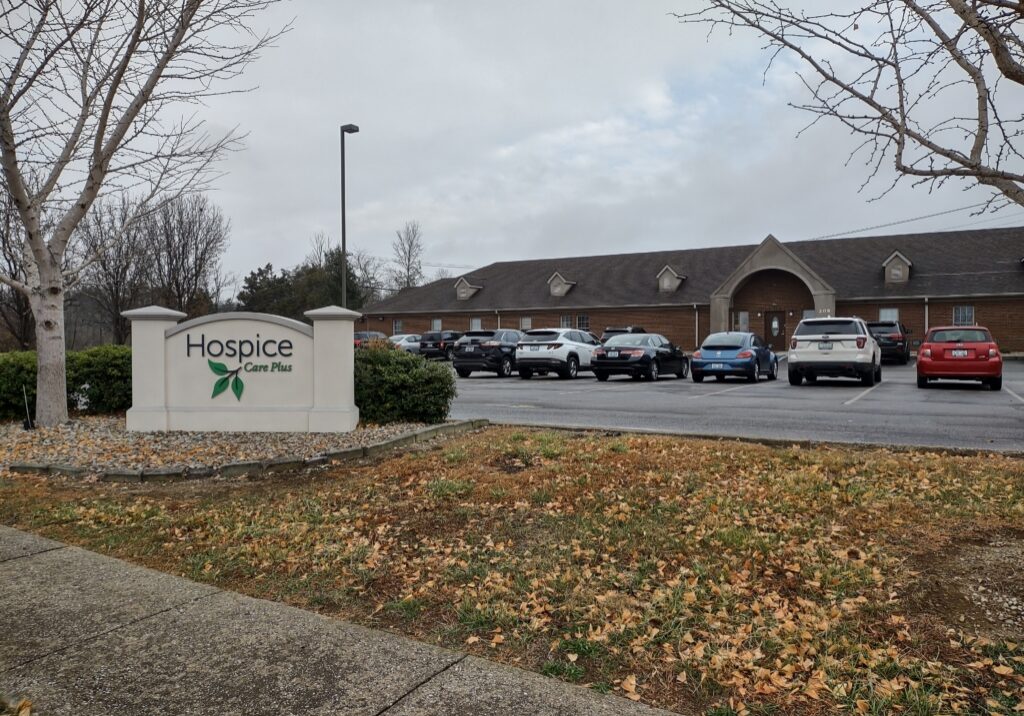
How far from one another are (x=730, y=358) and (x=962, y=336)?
220 inches

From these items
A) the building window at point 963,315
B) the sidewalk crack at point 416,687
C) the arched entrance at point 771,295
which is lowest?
the sidewalk crack at point 416,687

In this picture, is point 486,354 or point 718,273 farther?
point 718,273

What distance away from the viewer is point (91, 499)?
6406 mm

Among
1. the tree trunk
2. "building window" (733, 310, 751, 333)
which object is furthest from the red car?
"building window" (733, 310, 751, 333)

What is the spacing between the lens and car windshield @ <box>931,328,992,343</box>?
685 inches

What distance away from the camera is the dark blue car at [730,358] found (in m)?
20.0

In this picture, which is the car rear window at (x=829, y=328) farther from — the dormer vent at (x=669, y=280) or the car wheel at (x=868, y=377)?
the dormer vent at (x=669, y=280)

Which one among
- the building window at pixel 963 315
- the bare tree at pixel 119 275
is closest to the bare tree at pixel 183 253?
the bare tree at pixel 119 275

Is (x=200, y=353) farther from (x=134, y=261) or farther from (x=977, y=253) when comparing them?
(x=977, y=253)

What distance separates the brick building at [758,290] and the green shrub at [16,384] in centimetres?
3591

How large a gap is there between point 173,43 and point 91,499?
20.4ft

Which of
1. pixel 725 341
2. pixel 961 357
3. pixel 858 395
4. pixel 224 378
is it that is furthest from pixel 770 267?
pixel 224 378

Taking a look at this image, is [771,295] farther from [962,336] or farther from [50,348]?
[50,348]

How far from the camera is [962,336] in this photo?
1755 cm
